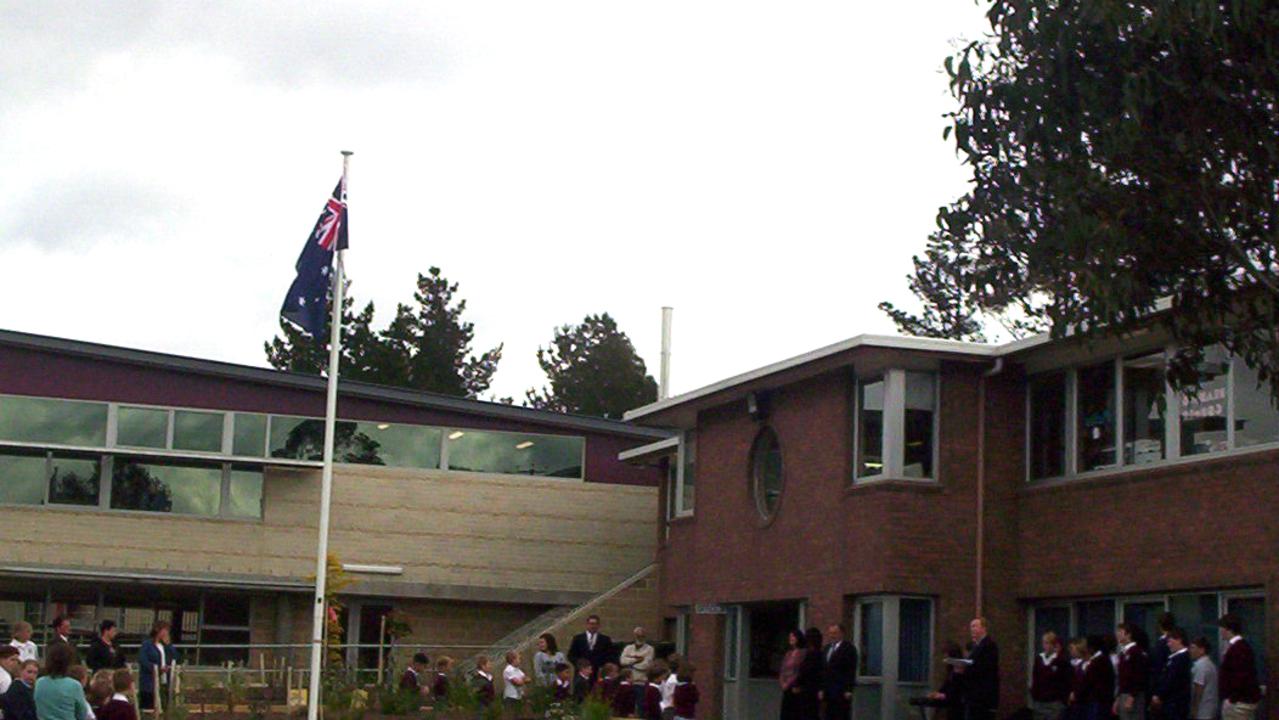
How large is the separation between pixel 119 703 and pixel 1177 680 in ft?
33.9

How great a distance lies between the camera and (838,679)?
22.8 m

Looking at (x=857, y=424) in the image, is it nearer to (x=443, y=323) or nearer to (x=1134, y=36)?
(x=1134, y=36)

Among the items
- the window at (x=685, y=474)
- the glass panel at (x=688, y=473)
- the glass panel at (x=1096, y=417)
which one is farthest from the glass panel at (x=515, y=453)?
the glass panel at (x=1096, y=417)

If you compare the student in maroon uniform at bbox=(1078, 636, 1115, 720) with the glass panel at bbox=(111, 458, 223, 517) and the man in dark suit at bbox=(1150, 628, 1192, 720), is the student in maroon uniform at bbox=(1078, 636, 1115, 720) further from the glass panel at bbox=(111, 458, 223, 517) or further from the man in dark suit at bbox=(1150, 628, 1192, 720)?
A: the glass panel at bbox=(111, 458, 223, 517)

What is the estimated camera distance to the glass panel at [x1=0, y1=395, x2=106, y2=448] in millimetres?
35781

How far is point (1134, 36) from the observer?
14.9 metres

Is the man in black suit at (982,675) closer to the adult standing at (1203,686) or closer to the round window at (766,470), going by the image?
the adult standing at (1203,686)

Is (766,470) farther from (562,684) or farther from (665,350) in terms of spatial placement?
(665,350)

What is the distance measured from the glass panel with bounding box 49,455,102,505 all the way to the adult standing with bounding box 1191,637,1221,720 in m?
22.9

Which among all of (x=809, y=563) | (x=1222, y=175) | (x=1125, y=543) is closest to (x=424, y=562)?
(x=809, y=563)

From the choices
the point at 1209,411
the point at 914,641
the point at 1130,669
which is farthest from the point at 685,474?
the point at 1130,669

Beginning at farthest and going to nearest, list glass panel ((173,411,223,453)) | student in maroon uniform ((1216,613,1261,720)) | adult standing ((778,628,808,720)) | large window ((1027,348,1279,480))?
1. glass panel ((173,411,223,453))
2. adult standing ((778,628,808,720))
3. large window ((1027,348,1279,480))
4. student in maroon uniform ((1216,613,1261,720))

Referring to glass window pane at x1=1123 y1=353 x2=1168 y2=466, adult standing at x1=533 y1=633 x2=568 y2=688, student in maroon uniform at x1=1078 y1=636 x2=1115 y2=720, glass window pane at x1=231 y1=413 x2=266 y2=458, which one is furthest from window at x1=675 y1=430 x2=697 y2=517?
student in maroon uniform at x1=1078 y1=636 x2=1115 y2=720

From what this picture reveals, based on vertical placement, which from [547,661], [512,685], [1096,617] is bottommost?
[512,685]
